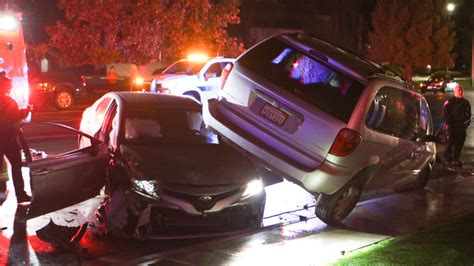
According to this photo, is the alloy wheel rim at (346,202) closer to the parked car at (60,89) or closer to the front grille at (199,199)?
the front grille at (199,199)

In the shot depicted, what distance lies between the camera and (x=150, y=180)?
6.79m

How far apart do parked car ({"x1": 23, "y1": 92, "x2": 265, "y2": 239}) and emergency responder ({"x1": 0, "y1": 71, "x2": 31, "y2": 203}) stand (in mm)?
1403

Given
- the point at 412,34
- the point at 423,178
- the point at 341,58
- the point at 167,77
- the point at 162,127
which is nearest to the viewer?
the point at 341,58

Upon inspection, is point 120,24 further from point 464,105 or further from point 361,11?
point 361,11

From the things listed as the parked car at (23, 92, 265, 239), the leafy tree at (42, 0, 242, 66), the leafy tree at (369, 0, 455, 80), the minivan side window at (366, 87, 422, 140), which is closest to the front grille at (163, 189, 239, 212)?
the parked car at (23, 92, 265, 239)

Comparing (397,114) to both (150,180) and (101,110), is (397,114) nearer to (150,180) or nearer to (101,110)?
(150,180)

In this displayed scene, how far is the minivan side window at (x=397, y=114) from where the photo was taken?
7705 mm

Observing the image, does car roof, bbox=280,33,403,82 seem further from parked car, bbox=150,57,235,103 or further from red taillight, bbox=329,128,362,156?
parked car, bbox=150,57,235,103

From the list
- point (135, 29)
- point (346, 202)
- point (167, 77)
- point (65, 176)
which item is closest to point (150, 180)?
point (65, 176)

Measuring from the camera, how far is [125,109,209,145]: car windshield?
773cm

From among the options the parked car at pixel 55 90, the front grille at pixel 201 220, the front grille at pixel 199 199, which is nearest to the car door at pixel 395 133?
the front grille at pixel 201 220

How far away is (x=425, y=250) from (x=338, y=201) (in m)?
1.44

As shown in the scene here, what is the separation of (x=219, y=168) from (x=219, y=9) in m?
23.8

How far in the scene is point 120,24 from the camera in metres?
27.8
